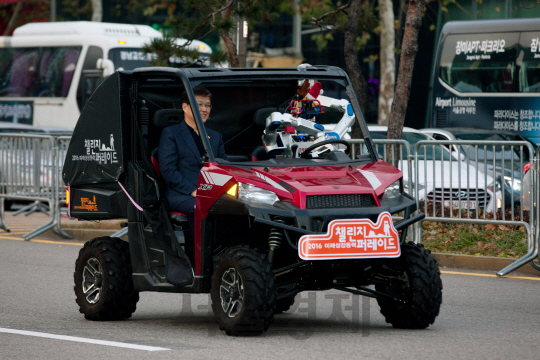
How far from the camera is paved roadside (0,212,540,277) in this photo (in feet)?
36.9

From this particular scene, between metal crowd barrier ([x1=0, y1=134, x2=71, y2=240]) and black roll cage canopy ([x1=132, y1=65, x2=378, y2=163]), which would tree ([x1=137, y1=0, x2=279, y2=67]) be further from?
black roll cage canopy ([x1=132, y1=65, x2=378, y2=163])

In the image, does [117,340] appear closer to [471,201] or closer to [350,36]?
[471,201]

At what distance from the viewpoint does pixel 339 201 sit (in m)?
6.89

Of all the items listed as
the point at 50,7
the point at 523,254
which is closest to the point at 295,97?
the point at 523,254

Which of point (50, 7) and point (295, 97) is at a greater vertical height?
point (50, 7)

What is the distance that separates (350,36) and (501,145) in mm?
5725

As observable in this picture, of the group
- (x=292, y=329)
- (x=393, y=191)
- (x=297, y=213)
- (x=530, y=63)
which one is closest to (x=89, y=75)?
(x=530, y=63)

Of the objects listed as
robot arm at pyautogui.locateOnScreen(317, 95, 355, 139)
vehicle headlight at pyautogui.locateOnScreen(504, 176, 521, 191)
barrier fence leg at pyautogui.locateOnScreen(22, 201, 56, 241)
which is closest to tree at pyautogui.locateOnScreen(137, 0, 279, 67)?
barrier fence leg at pyautogui.locateOnScreen(22, 201, 56, 241)

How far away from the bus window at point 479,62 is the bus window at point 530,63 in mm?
233

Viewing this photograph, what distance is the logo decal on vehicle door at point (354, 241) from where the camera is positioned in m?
6.63

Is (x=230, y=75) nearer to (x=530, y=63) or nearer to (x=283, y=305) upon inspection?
(x=283, y=305)

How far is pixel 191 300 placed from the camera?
9258 mm

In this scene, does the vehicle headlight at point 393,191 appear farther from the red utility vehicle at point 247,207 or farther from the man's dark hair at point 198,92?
the man's dark hair at point 198,92

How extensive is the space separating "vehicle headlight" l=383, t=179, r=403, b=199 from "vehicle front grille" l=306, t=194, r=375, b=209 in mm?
200
